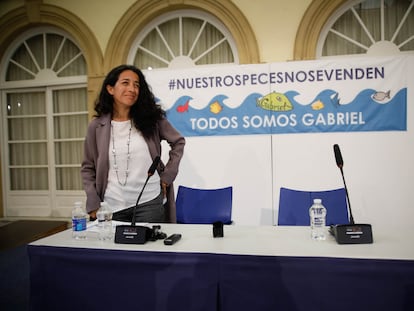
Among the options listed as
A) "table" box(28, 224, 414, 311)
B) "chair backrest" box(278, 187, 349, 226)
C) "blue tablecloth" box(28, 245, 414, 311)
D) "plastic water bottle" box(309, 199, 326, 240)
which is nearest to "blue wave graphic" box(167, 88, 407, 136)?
"chair backrest" box(278, 187, 349, 226)

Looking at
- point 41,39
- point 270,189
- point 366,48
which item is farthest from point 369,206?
point 41,39

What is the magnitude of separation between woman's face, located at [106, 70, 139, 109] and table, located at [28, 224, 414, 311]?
89cm

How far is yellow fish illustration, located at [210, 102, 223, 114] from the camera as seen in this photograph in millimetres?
3721

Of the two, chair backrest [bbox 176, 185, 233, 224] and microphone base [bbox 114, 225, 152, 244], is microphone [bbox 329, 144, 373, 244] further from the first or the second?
chair backrest [bbox 176, 185, 233, 224]

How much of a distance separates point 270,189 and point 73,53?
3.49m

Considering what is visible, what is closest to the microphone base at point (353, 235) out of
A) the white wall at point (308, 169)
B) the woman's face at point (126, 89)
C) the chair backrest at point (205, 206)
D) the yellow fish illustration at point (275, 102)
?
the chair backrest at point (205, 206)

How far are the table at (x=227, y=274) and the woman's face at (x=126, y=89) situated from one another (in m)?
0.89

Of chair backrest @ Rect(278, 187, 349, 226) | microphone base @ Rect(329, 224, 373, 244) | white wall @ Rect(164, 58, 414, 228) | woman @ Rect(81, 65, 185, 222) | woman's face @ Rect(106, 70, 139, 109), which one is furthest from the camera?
white wall @ Rect(164, 58, 414, 228)

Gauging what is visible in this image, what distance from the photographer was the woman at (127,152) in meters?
1.92

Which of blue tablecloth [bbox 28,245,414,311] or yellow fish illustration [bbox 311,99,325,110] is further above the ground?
yellow fish illustration [bbox 311,99,325,110]

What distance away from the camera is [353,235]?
1387 mm

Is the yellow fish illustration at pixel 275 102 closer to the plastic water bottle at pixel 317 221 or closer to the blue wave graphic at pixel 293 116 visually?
the blue wave graphic at pixel 293 116

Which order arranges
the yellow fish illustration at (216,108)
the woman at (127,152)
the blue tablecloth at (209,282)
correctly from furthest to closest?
the yellow fish illustration at (216,108) < the woman at (127,152) < the blue tablecloth at (209,282)

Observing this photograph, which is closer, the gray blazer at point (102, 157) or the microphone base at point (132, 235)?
the microphone base at point (132, 235)
